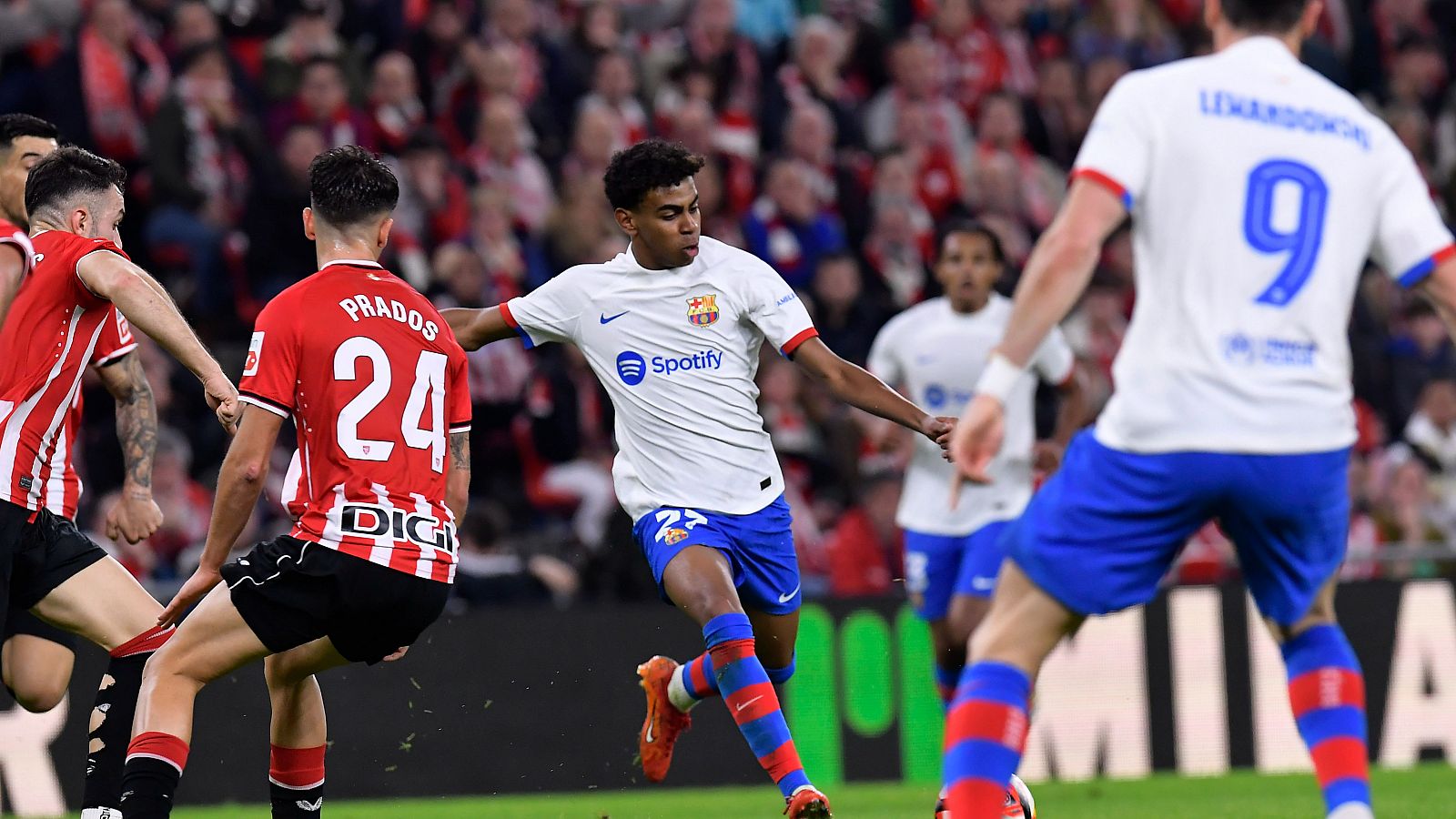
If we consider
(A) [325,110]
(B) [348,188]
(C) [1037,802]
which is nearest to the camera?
(B) [348,188]

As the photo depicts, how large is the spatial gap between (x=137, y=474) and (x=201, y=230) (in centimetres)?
577

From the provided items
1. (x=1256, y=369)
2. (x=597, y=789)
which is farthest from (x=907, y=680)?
(x=1256, y=369)

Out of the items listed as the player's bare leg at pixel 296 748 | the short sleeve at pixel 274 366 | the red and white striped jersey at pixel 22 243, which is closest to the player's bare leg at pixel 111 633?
the player's bare leg at pixel 296 748

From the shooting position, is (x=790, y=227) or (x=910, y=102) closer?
(x=790, y=227)

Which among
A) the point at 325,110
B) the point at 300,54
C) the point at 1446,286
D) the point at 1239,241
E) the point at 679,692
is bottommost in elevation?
the point at 679,692

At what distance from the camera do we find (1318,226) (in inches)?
181

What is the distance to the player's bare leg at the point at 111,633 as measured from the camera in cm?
668

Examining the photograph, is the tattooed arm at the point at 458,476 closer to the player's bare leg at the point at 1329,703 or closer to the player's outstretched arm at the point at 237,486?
the player's outstretched arm at the point at 237,486

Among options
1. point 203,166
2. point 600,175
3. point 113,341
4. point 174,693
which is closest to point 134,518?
point 113,341

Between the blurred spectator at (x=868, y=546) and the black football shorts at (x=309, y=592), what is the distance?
7.04 m

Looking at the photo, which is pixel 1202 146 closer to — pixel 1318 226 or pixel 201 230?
pixel 1318 226

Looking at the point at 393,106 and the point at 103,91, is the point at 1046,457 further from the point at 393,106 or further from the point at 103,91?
the point at 103,91

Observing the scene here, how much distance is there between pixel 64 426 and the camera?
693cm

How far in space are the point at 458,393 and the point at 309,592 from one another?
0.94 m
